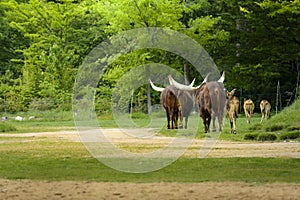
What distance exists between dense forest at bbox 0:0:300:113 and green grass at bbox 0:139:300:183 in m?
20.5

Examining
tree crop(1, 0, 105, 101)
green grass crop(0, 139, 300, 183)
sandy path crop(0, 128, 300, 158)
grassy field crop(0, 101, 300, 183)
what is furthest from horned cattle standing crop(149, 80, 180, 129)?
tree crop(1, 0, 105, 101)

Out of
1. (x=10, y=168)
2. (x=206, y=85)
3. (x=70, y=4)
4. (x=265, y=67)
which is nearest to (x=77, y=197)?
(x=10, y=168)

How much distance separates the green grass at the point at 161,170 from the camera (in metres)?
12.2

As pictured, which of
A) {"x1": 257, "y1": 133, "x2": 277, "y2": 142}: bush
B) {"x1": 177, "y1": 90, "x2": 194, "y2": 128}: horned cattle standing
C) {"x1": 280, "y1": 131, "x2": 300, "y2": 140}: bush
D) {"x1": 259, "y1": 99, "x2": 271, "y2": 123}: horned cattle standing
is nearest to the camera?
{"x1": 280, "y1": 131, "x2": 300, "y2": 140}: bush

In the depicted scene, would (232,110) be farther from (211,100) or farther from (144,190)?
(144,190)

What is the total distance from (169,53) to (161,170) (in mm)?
28757

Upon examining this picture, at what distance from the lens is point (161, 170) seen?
13539 mm

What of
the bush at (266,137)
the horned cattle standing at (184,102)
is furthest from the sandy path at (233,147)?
the horned cattle standing at (184,102)

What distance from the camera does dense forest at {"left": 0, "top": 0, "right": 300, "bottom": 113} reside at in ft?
129

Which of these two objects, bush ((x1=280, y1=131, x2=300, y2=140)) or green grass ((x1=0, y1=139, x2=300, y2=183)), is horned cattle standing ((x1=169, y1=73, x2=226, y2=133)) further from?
green grass ((x1=0, y1=139, x2=300, y2=183))

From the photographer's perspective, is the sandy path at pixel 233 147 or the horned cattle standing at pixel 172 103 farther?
the horned cattle standing at pixel 172 103

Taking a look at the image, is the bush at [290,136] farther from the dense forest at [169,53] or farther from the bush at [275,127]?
the dense forest at [169,53]

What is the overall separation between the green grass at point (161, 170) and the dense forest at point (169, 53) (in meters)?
20.5

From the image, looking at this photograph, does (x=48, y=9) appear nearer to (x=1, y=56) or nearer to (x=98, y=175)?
(x=1, y=56)
